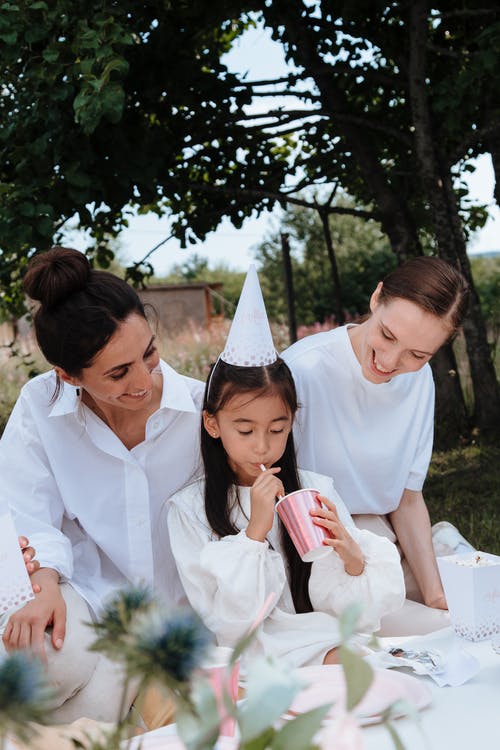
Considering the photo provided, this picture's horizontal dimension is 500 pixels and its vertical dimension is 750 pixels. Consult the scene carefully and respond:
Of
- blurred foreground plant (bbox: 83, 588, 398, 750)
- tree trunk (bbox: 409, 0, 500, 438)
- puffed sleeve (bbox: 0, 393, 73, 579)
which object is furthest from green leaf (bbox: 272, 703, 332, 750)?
tree trunk (bbox: 409, 0, 500, 438)

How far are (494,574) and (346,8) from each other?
5.27m

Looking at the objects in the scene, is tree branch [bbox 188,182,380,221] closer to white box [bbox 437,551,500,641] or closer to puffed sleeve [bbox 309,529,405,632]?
puffed sleeve [bbox 309,529,405,632]

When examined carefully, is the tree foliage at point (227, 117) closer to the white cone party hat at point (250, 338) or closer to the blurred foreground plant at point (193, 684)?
the white cone party hat at point (250, 338)

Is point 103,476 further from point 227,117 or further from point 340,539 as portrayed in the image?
point 227,117

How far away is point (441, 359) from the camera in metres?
7.55

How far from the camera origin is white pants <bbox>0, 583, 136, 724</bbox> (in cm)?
226

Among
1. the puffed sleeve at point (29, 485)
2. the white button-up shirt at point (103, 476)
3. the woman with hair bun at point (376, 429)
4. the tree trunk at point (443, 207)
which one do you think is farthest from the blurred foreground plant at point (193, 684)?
the tree trunk at point (443, 207)

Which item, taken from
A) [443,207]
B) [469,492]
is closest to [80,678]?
[469,492]

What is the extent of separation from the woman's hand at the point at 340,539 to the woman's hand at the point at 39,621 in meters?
0.76

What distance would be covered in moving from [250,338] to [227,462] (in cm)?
39

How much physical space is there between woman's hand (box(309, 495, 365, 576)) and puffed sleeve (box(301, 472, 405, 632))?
0.03 m

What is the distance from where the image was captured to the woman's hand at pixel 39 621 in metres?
2.24

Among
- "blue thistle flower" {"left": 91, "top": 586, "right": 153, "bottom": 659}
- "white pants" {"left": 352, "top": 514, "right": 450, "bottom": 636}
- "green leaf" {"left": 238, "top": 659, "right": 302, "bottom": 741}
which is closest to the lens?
"green leaf" {"left": 238, "top": 659, "right": 302, "bottom": 741}

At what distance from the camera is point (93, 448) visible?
273cm
